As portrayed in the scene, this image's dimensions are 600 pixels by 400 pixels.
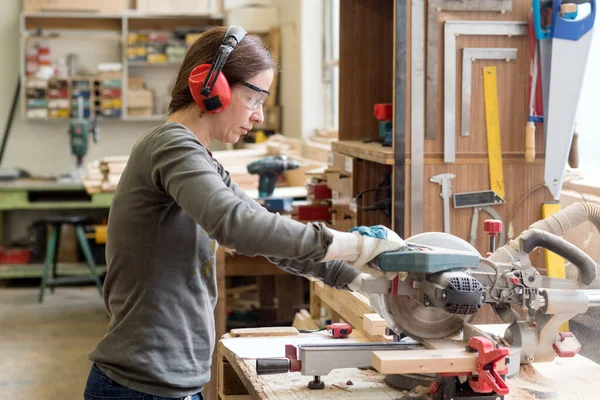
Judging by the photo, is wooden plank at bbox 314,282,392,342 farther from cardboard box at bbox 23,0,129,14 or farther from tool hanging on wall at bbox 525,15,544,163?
cardboard box at bbox 23,0,129,14

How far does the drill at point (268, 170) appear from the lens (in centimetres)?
431

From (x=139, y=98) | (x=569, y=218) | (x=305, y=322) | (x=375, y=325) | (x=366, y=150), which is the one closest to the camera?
(x=569, y=218)

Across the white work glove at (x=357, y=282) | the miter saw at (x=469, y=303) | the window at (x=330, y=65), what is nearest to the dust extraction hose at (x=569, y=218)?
→ the miter saw at (x=469, y=303)

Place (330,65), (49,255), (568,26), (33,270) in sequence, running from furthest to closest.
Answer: (33,270) < (49,255) < (330,65) < (568,26)

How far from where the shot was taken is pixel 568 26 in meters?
2.47

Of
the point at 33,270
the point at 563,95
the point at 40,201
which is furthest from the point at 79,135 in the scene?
the point at 563,95

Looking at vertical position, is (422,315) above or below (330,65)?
below

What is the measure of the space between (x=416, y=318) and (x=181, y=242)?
0.50 metres

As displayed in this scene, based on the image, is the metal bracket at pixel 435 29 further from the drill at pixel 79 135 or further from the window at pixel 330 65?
the drill at pixel 79 135

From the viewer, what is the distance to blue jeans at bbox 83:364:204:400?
1.61 meters

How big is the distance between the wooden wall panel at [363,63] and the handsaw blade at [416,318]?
168 cm

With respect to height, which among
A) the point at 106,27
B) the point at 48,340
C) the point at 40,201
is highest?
the point at 106,27

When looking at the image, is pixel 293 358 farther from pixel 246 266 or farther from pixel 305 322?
pixel 246 266

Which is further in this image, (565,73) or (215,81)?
(565,73)
